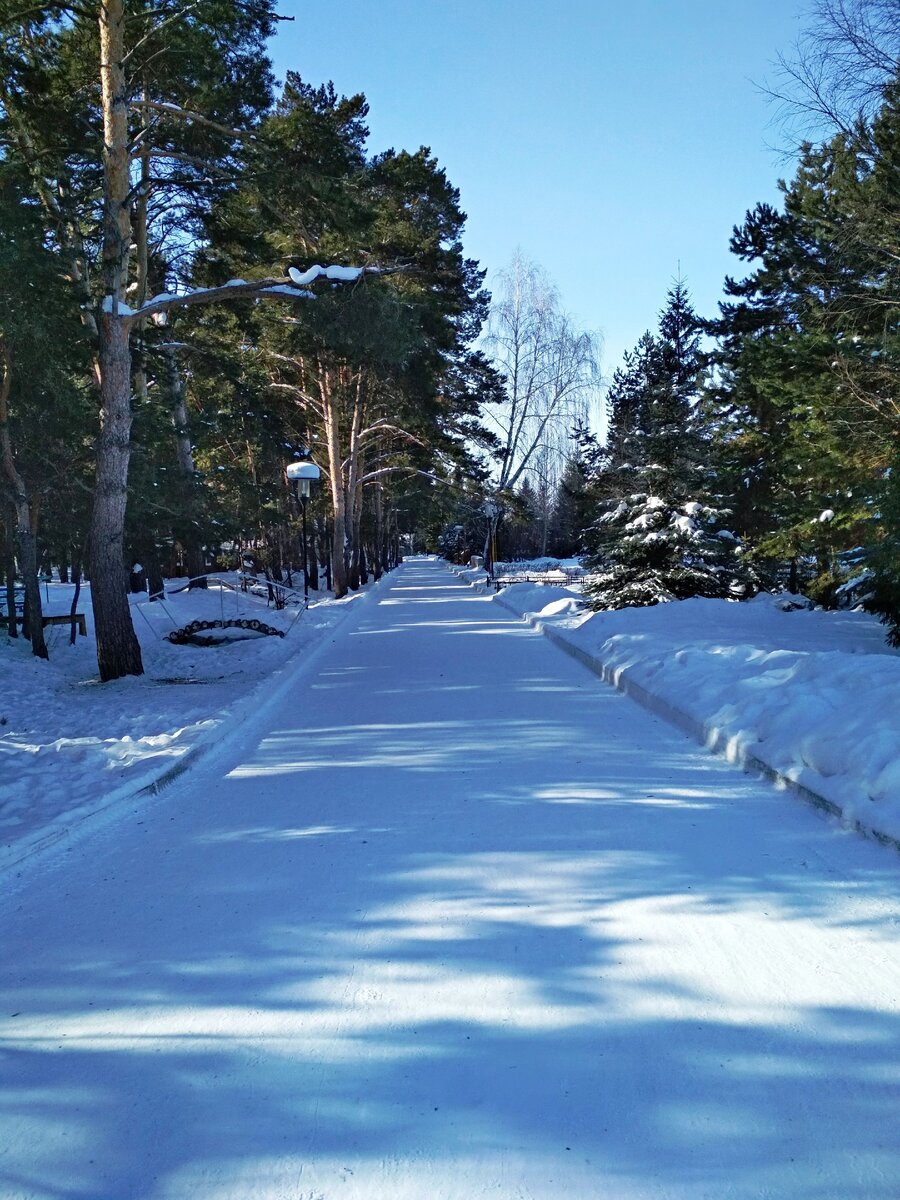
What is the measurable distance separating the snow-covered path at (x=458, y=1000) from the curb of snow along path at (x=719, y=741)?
0.12 m

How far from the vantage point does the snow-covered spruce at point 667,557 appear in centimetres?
1798

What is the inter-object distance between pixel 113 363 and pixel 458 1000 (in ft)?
36.7

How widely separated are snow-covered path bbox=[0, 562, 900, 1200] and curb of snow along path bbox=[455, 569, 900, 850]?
4.9 inches

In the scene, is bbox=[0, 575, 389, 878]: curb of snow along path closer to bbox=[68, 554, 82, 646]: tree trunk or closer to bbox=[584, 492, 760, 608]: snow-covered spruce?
bbox=[584, 492, 760, 608]: snow-covered spruce

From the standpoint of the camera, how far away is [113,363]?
12.2m


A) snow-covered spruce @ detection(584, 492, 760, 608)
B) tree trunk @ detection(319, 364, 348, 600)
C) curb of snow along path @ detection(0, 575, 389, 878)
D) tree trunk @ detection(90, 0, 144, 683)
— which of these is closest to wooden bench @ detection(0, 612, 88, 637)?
tree trunk @ detection(90, 0, 144, 683)

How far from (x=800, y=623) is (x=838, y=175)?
7449 millimetres

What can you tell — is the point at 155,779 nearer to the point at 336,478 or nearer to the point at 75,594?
the point at 75,594

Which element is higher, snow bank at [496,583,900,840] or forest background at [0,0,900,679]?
forest background at [0,0,900,679]

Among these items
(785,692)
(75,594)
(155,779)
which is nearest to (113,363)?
(155,779)

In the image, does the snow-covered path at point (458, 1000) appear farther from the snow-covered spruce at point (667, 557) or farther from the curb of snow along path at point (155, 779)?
the snow-covered spruce at point (667, 557)

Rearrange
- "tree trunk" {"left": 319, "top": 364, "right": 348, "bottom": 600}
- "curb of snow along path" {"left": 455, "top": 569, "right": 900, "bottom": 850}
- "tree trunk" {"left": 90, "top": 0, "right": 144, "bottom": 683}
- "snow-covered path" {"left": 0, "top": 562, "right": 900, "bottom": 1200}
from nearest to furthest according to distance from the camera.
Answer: "snow-covered path" {"left": 0, "top": 562, "right": 900, "bottom": 1200} < "curb of snow along path" {"left": 455, "top": 569, "right": 900, "bottom": 850} < "tree trunk" {"left": 90, "top": 0, "right": 144, "bottom": 683} < "tree trunk" {"left": 319, "top": 364, "right": 348, "bottom": 600}

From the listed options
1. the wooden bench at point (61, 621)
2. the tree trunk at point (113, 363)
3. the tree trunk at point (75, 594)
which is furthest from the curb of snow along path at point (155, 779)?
the wooden bench at point (61, 621)

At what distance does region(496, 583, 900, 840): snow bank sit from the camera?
17.4ft
